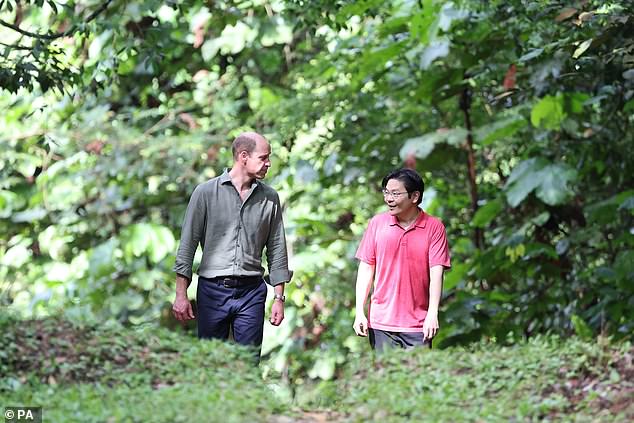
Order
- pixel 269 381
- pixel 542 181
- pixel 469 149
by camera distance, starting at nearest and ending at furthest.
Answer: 1. pixel 269 381
2. pixel 542 181
3. pixel 469 149

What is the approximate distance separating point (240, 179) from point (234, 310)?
2.64 feet

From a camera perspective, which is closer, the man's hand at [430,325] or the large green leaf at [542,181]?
the man's hand at [430,325]

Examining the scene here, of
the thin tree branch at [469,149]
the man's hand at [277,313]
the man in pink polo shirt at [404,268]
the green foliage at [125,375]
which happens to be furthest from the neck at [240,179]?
the thin tree branch at [469,149]

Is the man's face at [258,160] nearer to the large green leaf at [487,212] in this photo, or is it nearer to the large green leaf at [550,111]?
the large green leaf at [550,111]

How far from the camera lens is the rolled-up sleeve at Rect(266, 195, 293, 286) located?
6.42 meters

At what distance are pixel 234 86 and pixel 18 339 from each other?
8.97m

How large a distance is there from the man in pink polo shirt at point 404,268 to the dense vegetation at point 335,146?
4.05 feet

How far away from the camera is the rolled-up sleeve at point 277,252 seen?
21.1 ft

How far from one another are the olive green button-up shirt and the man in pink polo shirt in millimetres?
659

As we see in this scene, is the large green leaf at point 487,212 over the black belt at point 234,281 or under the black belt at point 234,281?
over

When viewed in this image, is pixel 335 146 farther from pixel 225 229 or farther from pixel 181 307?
pixel 181 307

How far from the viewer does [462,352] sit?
6398 mm

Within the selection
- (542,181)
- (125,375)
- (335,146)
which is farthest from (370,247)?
(335,146)

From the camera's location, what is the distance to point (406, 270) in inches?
245
